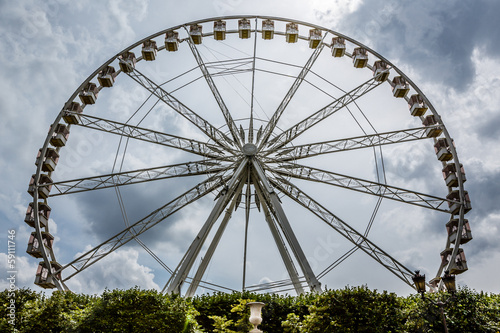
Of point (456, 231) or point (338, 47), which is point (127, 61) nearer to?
point (338, 47)

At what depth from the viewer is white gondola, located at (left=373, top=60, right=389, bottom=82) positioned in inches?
915

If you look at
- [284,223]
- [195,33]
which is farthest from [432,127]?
[195,33]

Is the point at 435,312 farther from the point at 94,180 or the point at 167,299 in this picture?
the point at 94,180

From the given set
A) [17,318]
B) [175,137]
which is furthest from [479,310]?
[17,318]

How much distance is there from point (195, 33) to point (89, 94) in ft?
21.2

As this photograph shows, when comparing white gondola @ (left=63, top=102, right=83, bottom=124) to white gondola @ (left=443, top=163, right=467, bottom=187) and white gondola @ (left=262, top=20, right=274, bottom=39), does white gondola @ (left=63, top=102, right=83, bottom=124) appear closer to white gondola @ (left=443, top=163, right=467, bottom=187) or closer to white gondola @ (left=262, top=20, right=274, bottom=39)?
white gondola @ (left=262, top=20, right=274, bottom=39)

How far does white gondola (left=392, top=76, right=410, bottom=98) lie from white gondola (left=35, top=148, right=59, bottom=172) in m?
17.3

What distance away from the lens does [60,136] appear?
2252 cm

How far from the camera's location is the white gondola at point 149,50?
24078mm

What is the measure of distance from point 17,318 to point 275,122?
13.2 metres

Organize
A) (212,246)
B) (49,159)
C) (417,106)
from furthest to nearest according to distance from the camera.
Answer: (417,106), (49,159), (212,246)

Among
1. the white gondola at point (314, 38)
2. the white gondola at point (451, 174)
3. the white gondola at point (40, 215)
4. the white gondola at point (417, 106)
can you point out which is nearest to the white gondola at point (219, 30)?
the white gondola at point (314, 38)

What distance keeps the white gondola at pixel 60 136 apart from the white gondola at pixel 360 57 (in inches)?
603

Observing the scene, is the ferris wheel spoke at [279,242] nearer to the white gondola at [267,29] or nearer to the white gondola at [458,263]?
the white gondola at [458,263]
